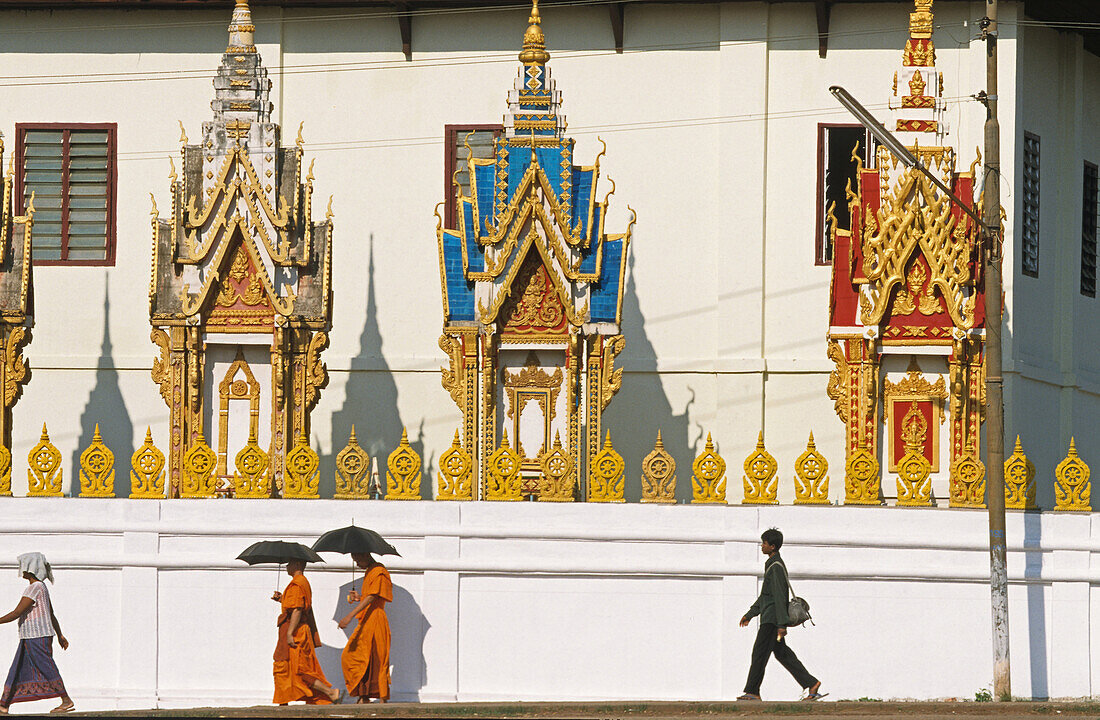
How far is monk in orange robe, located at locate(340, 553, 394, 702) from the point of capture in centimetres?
1939

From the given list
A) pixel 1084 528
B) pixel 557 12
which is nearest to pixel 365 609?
pixel 1084 528

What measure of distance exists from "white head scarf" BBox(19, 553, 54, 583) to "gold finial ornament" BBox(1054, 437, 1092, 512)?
10929 millimetres

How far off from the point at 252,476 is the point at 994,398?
8.33 m

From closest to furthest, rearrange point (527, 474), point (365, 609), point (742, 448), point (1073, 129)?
1. point (365, 609)
2. point (527, 474)
3. point (742, 448)
4. point (1073, 129)

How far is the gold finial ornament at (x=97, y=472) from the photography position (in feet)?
69.1

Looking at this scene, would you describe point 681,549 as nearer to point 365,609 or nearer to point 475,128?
point 365,609

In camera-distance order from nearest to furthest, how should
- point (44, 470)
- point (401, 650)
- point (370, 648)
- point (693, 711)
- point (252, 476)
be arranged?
point (693, 711) < point (370, 648) < point (401, 650) < point (252, 476) < point (44, 470)

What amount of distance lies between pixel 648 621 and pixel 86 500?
21.4 feet

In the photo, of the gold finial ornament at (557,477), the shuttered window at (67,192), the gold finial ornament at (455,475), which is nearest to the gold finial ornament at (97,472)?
the gold finial ornament at (455,475)

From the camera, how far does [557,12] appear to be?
1156 inches

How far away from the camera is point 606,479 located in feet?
67.2

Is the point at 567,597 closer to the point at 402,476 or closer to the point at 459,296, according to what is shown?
the point at 402,476

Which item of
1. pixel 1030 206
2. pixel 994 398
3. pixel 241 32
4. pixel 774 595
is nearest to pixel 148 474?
pixel 241 32

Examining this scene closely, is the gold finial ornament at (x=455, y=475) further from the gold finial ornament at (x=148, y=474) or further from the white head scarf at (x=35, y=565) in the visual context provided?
the white head scarf at (x=35, y=565)
